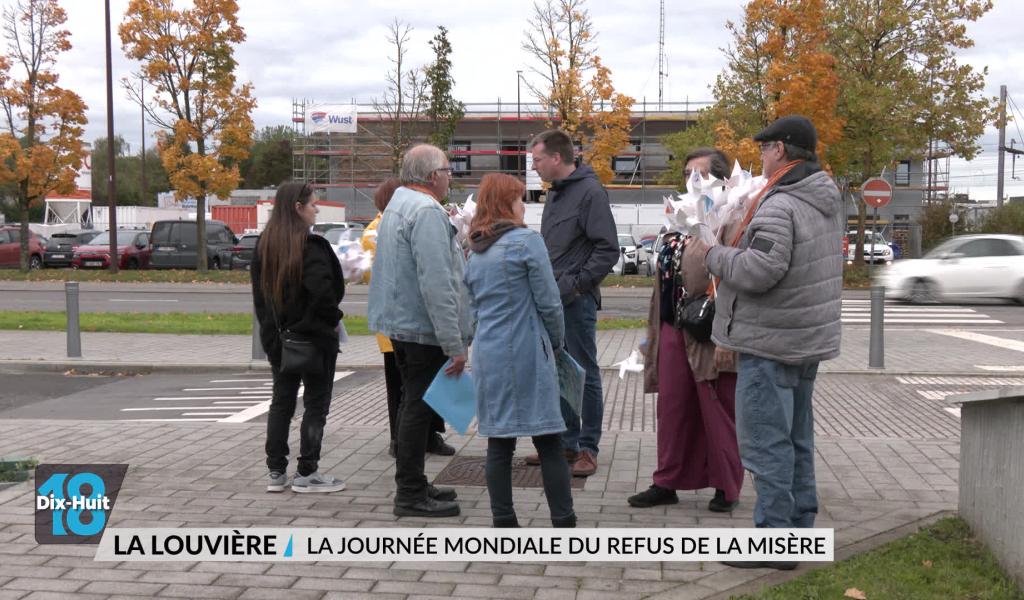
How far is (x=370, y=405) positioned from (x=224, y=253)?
26.3m

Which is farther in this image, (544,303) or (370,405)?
(370,405)

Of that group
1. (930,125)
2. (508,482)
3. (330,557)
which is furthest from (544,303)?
(930,125)

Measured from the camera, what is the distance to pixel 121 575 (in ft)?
13.7

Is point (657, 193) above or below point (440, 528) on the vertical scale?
above

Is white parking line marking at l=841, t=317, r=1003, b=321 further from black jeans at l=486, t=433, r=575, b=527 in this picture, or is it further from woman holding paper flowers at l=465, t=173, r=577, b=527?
woman holding paper flowers at l=465, t=173, r=577, b=527

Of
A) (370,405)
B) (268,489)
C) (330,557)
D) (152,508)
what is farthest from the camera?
(370,405)

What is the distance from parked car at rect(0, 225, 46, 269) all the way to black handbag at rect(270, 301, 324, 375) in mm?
32729

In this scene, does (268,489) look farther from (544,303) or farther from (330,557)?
(544,303)

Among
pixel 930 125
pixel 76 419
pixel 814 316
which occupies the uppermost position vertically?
pixel 930 125

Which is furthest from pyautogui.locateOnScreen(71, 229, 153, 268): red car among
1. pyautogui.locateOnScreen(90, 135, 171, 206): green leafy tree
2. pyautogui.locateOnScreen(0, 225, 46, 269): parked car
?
pyautogui.locateOnScreen(90, 135, 171, 206): green leafy tree

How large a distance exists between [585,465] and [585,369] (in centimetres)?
57

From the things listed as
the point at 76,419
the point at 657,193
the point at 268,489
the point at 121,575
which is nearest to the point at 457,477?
the point at 268,489

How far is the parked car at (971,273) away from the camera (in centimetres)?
2066

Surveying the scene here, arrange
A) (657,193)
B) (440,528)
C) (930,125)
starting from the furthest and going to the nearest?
(657,193)
(930,125)
(440,528)
